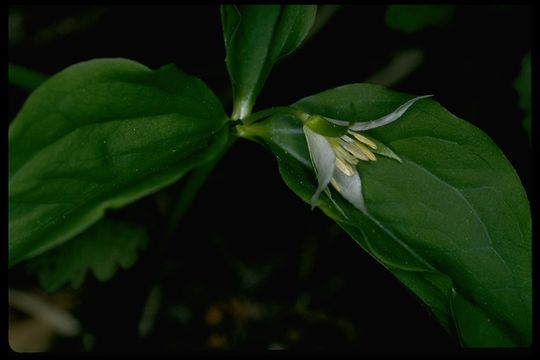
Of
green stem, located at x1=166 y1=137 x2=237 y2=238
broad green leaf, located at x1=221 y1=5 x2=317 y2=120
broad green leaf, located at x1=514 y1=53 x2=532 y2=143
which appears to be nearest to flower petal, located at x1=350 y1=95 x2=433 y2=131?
broad green leaf, located at x1=221 y1=5 x2=317 y2=120

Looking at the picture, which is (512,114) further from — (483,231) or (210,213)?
(210,213)

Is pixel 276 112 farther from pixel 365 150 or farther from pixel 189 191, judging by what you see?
pixel 189 191

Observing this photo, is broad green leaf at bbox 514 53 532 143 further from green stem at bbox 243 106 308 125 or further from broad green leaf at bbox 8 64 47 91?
broad green leaf at bbox 8 64 47 91

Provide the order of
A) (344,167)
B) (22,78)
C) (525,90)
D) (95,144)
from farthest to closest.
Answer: (525,90) → (22,78) → (344,167) → (95,144)

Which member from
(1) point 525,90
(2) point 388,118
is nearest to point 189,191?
(2) point 388,118

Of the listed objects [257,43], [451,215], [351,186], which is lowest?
[451,215]

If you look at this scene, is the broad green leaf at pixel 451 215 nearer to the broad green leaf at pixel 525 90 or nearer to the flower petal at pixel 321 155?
the flower petal at pixel 321 155
